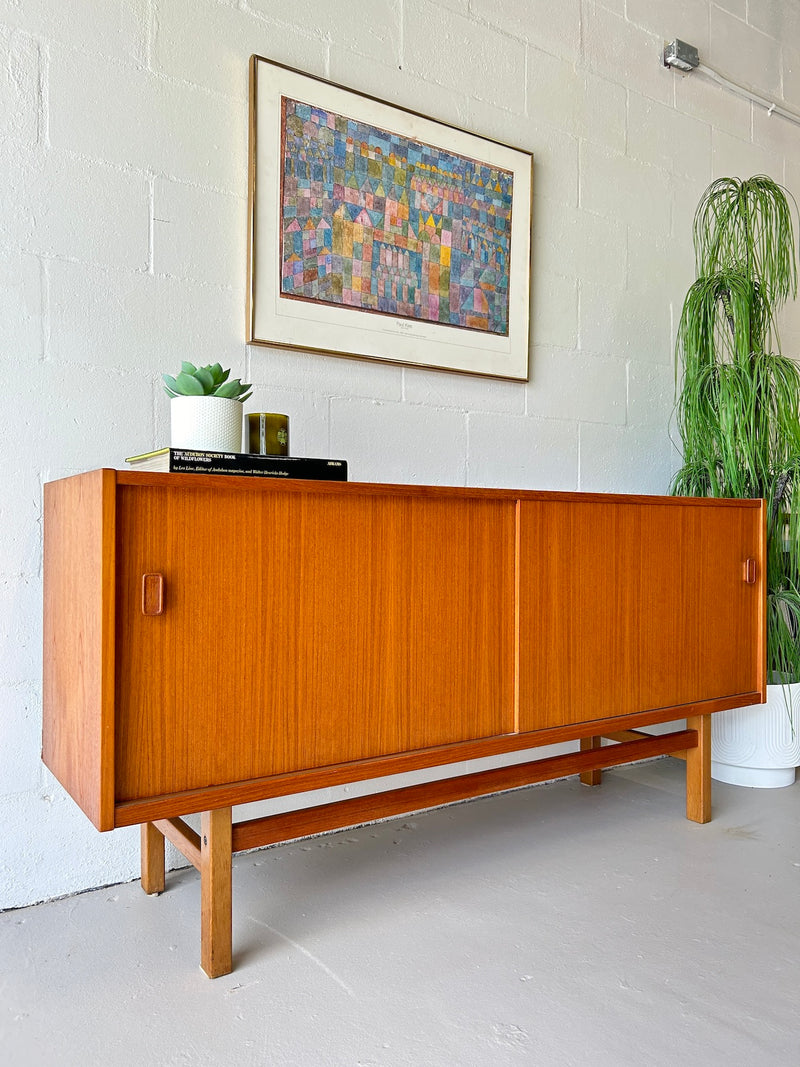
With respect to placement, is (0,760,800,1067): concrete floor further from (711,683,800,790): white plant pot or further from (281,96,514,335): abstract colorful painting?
(281,96,514,335): abstract colorful painting

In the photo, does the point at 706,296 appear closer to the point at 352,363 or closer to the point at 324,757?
the point at 352,363

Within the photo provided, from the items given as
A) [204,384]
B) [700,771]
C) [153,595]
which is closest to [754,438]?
[700,771]

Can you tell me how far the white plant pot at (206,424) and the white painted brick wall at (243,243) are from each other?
0.32m

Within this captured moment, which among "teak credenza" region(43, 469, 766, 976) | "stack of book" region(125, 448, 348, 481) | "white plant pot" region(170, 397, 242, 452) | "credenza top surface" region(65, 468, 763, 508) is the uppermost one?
"white plant pot" region(170, 397, 242, 452)

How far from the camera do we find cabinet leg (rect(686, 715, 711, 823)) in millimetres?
2074

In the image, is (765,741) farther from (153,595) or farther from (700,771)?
(153,595)

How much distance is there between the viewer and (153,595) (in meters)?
1.25

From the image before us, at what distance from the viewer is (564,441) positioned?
8.00 feet

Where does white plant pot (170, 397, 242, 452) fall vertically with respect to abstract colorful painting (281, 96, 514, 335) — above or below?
below

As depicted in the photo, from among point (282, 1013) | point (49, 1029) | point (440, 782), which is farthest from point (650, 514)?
point (49, 1029)

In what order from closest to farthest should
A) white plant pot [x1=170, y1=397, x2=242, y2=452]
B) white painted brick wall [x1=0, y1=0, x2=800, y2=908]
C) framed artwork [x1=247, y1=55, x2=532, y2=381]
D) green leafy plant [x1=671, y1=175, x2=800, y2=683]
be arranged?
white plant pot [x1=170, y1=397, x2=242, y2=452], white painted brick wall [x1=0, y1=0, x2=800, y2=908], framed artwork [x1=247, y1=55, x2=532, y2=381], green leafy plant [x1=671, y1=175, x2=800, y2=683]

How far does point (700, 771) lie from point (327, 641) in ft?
3.83

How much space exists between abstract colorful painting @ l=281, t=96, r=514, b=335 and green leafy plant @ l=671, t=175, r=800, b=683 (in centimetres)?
64

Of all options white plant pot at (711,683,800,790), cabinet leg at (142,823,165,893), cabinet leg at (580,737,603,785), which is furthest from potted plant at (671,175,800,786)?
cabinet leg at (142,823,165,893)
